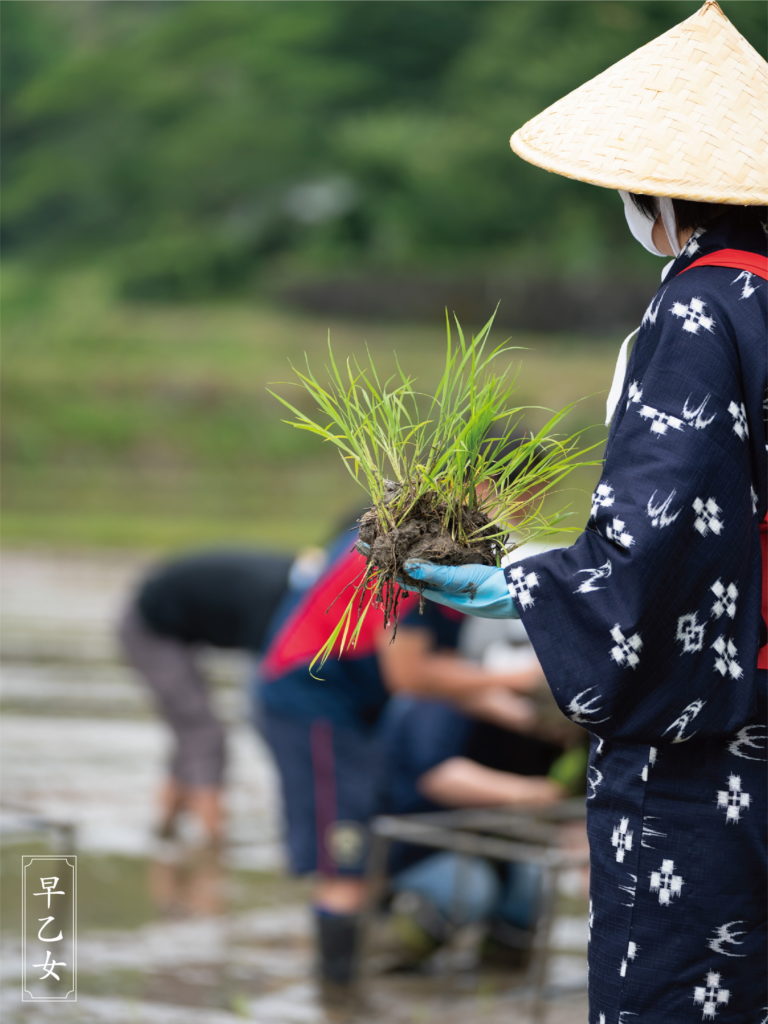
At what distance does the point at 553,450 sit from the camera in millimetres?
2275

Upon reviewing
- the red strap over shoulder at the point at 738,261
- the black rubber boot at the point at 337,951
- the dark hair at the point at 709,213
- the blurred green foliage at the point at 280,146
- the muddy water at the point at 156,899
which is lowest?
the blurred green foliage at the point at 280,146

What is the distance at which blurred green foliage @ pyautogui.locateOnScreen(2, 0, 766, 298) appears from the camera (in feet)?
111

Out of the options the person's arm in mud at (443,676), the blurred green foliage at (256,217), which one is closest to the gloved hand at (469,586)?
the person's arm in mud at (443,676)

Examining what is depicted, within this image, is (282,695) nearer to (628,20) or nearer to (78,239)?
(628,20)

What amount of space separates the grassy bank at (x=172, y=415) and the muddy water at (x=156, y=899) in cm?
1011

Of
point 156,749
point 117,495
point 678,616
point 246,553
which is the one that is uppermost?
point 678,616

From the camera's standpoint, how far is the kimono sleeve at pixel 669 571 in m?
1.98

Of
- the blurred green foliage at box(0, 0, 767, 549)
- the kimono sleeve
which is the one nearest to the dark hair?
the kimono sleeve

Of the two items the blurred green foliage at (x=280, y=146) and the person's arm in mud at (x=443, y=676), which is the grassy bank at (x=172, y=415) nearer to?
the blurred green foliage at (x=280, y=146)

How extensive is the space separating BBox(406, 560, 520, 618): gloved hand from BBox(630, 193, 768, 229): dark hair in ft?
1.87

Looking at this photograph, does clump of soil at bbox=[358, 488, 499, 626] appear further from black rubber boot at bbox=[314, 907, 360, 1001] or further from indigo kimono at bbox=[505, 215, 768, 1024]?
black rubber boot at bbox=[314, 907, 360, 1001]

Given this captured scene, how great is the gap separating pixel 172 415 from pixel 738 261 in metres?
25.0

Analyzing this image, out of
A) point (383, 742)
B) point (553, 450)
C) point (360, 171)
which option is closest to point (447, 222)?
point (360, 171)

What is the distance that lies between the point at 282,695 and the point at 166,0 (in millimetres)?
39854
